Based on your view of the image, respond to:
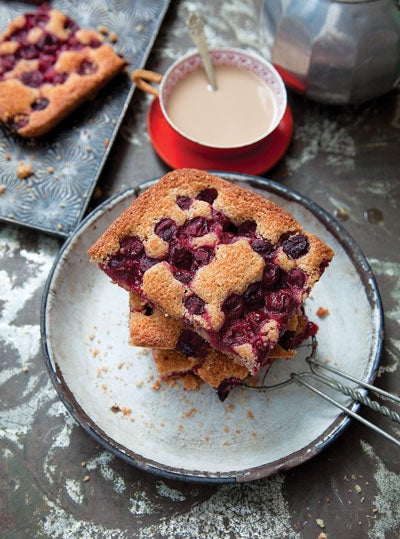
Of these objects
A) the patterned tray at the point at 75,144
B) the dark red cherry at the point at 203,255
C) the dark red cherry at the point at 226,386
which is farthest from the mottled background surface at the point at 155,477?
the dark red cherry at the point at 203,255

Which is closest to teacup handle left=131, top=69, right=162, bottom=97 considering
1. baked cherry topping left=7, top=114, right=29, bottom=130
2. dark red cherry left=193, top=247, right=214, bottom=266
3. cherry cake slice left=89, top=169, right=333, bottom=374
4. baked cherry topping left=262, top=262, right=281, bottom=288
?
baked cherry topping left=7, top=114, right=29, bottom=130

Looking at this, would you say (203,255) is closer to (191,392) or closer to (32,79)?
(191,392)

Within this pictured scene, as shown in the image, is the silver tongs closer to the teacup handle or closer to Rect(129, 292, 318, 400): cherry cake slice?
Rect(129, 292, 318, 400): cherry cake slice

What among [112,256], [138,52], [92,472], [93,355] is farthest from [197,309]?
[138,52]

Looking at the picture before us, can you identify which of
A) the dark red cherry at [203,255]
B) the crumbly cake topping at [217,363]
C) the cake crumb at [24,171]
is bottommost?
the crumbly cake topping at [217,363]

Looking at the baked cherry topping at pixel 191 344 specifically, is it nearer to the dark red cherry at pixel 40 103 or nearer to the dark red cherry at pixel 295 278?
the dark red cherry at pixel 295 278

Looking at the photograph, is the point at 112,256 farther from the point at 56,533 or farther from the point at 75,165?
the point at 56,533
